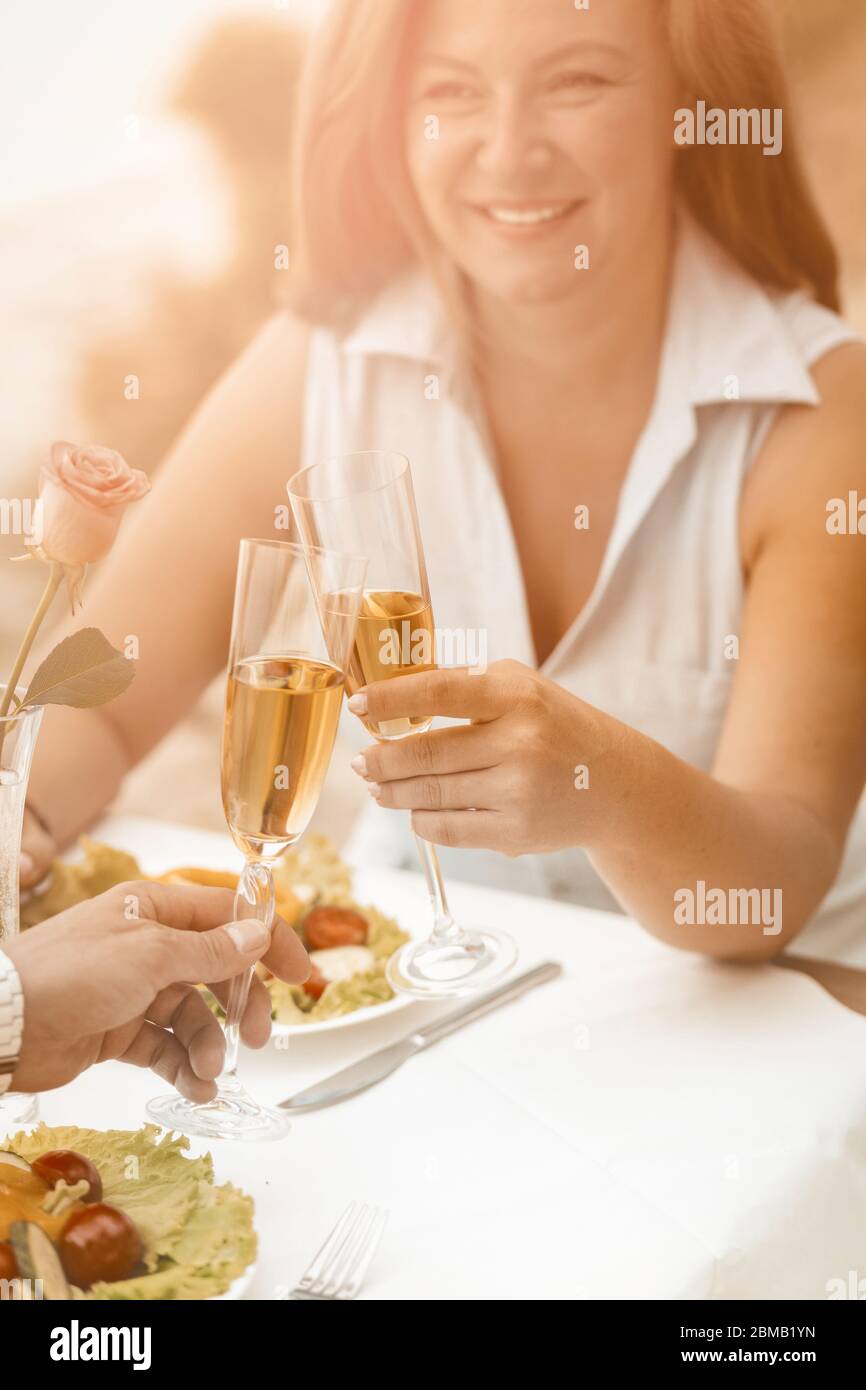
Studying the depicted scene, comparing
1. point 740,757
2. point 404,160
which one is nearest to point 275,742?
point 740,757

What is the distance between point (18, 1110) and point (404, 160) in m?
1.26

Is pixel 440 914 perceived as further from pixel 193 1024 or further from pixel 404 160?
pixel 404 160

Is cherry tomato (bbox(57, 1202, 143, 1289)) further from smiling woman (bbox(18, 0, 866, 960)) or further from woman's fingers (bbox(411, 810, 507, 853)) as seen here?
smiling woman (bbox(18, 0, 866, 960))

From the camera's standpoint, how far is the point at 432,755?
86 cm

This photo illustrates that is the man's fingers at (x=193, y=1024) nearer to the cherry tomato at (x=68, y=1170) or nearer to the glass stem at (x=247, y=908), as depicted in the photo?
the glass stem at (x=247, y=908)

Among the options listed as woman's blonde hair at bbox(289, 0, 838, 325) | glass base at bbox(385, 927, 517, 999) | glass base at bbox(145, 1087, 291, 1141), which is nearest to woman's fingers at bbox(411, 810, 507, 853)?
glass base at bbox(385, 927, 517, 999)

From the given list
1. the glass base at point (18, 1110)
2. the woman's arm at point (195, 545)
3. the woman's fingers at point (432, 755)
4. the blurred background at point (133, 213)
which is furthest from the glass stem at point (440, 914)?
the blurred background at point (133, 213)

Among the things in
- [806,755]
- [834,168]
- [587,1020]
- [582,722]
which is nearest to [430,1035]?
[587,1020]

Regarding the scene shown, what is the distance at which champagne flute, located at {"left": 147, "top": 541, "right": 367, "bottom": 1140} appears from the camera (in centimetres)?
75

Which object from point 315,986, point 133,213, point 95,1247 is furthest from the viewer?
point 133,213

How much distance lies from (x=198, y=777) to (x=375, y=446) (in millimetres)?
1152

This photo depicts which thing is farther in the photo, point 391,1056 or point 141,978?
point 391,1056

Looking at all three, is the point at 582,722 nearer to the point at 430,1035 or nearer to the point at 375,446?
the point at 430,1035

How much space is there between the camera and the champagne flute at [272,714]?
0.75 m
